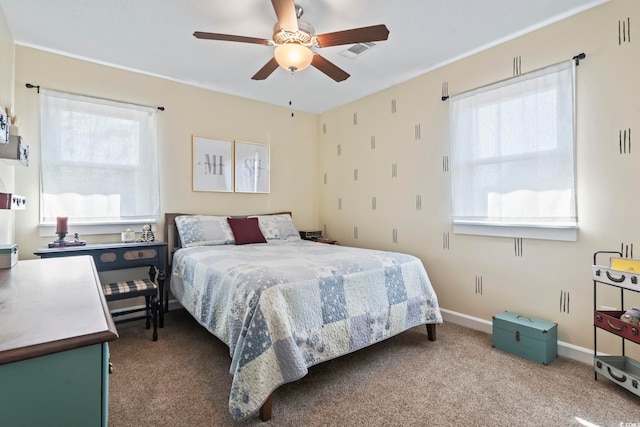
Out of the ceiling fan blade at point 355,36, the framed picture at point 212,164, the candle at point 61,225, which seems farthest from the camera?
the framed picture at point 212,164

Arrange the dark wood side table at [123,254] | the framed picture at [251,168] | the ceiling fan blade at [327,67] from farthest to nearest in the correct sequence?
the framed picture at [251,168], the dark wood side table at [123,254], the ceiling fan blade at [327,67]

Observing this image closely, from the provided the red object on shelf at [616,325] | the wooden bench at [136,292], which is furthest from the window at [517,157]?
the wooden bench at [136,292]

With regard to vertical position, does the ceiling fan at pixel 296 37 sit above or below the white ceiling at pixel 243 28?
below

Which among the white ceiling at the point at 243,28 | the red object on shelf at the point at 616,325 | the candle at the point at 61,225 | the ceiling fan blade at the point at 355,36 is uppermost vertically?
the white ceiling at the point at 243,28

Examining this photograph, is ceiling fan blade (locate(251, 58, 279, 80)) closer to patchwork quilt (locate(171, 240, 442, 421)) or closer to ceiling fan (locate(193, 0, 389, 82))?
ceiling fan (locate(193, 0, 389, 82))

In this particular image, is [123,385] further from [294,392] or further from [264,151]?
[264,151]

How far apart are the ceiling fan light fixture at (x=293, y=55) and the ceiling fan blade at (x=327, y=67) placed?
0.60ft

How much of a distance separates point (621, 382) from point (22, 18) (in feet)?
15.5

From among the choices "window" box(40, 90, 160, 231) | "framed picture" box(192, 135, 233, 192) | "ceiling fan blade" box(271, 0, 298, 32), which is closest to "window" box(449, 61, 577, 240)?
"ceiling fan blade" box(271, 0, 298, 32)

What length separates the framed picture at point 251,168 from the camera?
13.1 ft

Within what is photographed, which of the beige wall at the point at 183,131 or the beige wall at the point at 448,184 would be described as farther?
the beige wall at the point at 183,131

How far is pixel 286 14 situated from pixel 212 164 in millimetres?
2262

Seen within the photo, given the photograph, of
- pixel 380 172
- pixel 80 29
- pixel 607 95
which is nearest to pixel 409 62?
pixel 380 172

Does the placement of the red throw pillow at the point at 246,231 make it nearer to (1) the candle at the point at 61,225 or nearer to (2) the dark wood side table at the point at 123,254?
(2) the dark wood side table at the point at 123,254
